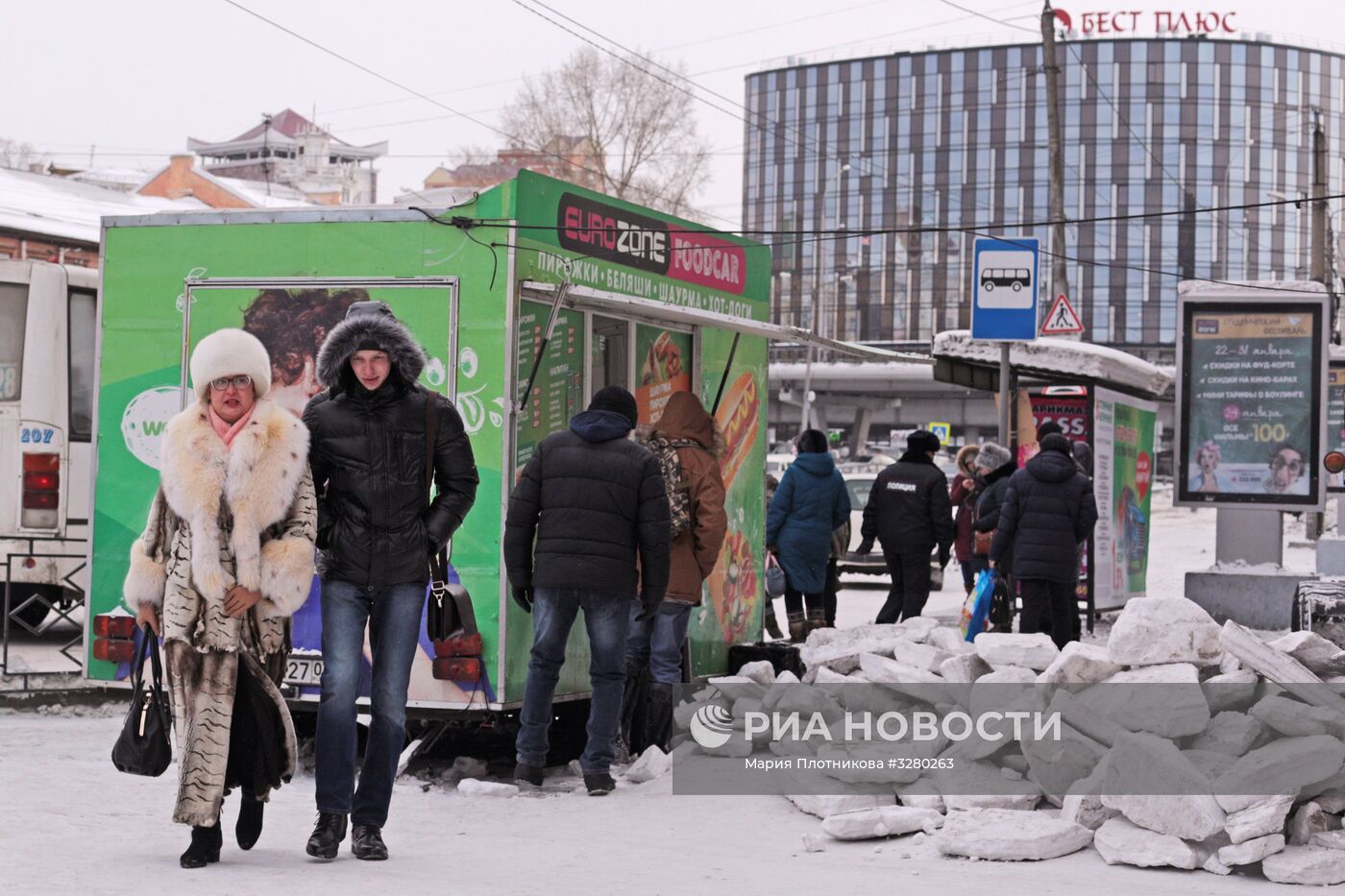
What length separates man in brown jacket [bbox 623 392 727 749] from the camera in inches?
319

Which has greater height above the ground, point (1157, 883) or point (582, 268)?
point (582, 268)

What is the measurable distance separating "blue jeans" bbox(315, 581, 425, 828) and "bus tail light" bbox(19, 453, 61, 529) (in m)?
6.66

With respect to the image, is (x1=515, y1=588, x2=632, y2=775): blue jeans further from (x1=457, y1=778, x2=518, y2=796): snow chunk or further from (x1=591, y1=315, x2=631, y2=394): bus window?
(x1=591, y1=315, x2=631, y2=394): bus window

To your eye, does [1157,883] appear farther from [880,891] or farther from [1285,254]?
[1285,254]

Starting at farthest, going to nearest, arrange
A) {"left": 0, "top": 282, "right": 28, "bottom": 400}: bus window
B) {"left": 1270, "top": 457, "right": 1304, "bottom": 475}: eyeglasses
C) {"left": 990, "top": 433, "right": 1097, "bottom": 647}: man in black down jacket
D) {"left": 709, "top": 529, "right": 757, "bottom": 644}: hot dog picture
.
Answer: {"left": 1270, "top": 457, "right": 1304, "bottom": 475}: eyeglasses
{"left": 0, "top": 282, "right": 28, "bottom": 400}: bus window
{"left": 990, "top": 433, "right": 1097, "bottom": 647}: man in black down jacket
{"left": 709, "top": 529, "right": 757, "bottom": 644}: hot dog picture

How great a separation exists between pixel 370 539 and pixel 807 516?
657 centimetres

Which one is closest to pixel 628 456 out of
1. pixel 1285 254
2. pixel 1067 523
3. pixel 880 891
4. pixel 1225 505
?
pixel 880 891

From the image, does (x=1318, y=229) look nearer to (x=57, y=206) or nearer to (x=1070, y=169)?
(x=57, y=206)

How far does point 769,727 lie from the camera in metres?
8.13

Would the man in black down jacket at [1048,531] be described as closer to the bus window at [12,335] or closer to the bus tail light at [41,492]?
the bus tail light at [41,492]

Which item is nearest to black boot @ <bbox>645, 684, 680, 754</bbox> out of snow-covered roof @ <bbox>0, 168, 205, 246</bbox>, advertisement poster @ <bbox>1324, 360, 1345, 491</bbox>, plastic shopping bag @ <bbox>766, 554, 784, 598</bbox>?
plastic shopping bag @ <bbox>766, 554, 784, 598</bbox>

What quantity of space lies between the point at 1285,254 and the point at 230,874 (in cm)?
14076

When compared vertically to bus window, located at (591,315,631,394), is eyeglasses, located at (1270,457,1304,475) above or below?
below

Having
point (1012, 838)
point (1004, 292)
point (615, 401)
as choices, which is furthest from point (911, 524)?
point (1012, 838)
